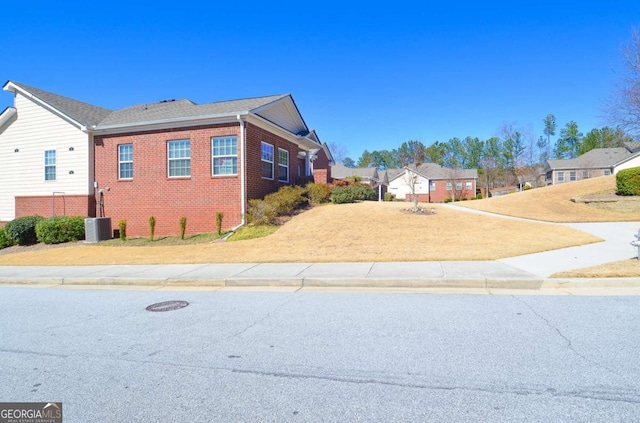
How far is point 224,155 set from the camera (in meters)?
15.9

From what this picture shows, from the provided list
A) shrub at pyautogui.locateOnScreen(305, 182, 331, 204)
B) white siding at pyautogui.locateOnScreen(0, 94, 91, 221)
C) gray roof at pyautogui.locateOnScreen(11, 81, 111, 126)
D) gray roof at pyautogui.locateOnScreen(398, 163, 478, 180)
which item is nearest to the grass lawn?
shrub at pyautogui.locateOnScreen(305, 182, 331, 204)

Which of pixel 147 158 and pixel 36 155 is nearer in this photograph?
pixel 147 158

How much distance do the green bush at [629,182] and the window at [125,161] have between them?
84.6ft

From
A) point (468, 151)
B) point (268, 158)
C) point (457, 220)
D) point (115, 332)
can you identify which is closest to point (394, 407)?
point (115, 332)

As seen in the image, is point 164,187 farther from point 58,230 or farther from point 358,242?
point 358,242

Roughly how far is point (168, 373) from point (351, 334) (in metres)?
2.16

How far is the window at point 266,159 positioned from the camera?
57.1ft

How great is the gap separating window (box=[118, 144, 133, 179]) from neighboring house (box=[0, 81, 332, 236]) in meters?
0.05

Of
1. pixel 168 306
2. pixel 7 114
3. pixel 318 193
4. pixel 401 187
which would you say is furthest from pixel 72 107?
pixel 401 187

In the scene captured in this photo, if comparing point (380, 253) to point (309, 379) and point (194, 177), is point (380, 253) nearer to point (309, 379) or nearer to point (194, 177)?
point (309, 379)

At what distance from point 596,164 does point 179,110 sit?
2125 inches

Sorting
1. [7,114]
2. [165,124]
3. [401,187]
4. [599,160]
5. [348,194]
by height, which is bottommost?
[348,194]

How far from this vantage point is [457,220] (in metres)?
Answer: 14.2

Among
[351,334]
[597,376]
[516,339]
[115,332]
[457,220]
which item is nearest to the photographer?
[597,376]
